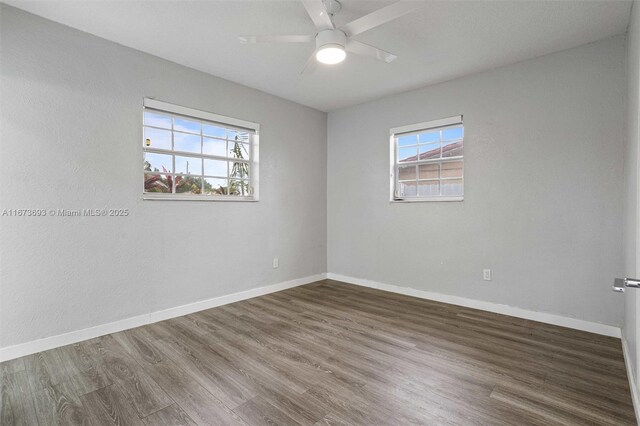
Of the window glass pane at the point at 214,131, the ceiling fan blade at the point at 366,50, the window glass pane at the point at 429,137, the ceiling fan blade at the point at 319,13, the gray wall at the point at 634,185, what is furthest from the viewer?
the window glass pane at the point at 429,137

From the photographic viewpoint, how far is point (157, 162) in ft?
10.9

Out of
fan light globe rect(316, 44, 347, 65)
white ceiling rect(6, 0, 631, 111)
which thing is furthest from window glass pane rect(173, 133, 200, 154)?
fan light globe rect(316, 44, 347, 65)

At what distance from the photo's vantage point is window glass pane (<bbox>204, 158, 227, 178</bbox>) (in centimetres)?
373

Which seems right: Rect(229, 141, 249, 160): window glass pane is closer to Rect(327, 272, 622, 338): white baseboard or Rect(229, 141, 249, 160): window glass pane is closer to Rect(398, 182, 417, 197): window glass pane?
Rect(398, 182, 417, 197): window glass pane

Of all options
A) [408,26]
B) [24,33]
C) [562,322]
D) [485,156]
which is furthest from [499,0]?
[24,33]

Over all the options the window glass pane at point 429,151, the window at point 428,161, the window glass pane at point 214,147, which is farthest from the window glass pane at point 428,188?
the window glass pane at point 214,147

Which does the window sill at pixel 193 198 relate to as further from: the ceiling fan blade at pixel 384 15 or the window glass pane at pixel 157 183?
the ceiling fan blade at pixel 384 15

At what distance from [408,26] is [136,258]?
3.27m

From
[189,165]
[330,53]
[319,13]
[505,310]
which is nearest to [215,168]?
[189,165]

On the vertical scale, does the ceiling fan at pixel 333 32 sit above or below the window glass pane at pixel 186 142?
above

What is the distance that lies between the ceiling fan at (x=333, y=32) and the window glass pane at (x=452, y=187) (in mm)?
1905

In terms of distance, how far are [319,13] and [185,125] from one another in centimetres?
211

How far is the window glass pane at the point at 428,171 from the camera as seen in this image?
402 cm

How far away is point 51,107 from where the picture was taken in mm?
2604
